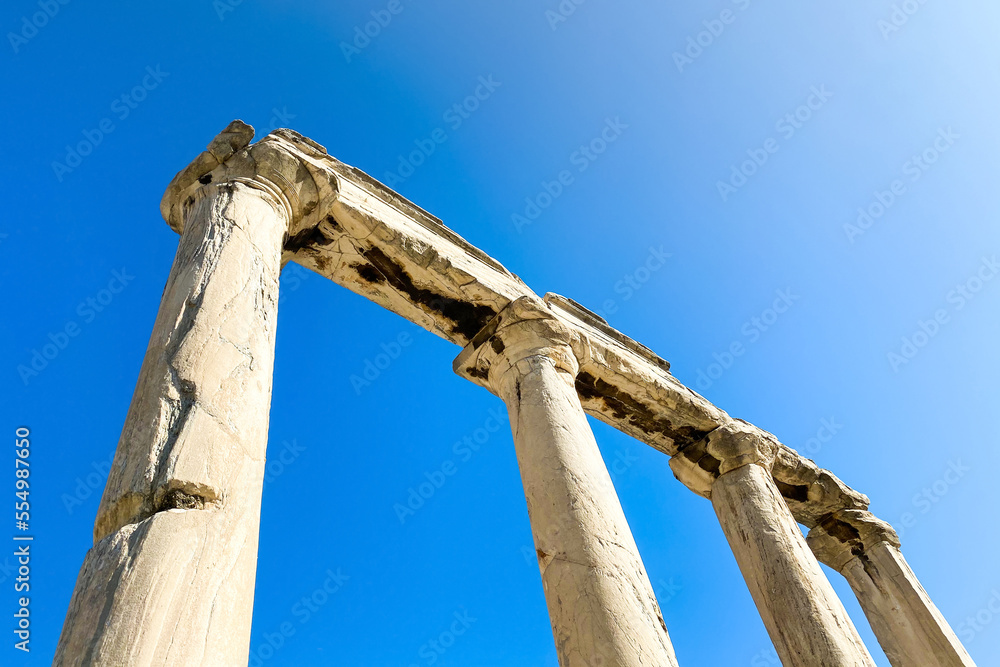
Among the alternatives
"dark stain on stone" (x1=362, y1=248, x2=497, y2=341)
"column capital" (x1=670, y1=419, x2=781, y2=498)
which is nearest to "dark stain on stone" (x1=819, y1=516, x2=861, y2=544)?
"column capital" (x1=670, y1=419, x2=781, y2=498)

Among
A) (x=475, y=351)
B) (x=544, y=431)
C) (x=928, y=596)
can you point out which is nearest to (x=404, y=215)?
(x=475, y=351)

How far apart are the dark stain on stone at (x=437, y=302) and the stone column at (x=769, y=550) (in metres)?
5.35

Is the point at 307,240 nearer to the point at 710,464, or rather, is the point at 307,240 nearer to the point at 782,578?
the point at 710,464

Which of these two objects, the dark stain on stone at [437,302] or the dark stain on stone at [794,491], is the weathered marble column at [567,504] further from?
the dark stain on stone at [794,491]

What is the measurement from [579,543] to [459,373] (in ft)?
14.0

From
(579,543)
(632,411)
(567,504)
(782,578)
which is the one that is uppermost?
(632,411)

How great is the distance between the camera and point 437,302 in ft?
35.0

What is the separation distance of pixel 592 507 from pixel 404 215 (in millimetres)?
5627

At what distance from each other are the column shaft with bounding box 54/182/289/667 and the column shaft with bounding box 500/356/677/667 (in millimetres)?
3605

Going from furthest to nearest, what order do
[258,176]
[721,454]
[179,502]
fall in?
[721,454], [258,176], [179,502]

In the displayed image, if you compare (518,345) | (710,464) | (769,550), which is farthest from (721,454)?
(518,345)

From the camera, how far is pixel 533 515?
8.11 m

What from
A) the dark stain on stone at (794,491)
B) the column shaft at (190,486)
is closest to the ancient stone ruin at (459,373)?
the column shaft at (190,486)

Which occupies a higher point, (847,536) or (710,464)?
(710,464)
